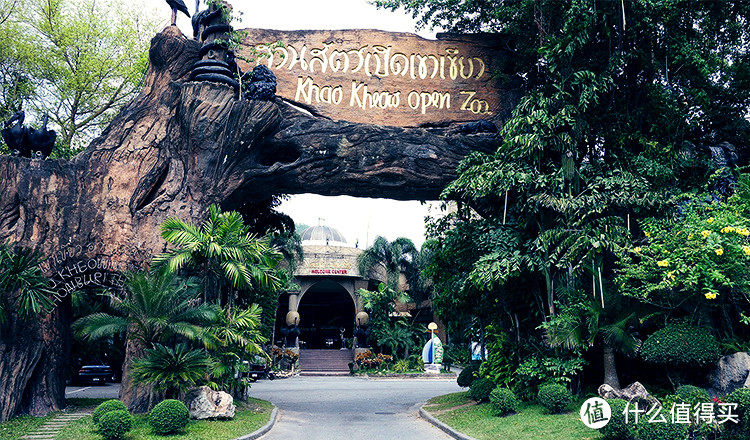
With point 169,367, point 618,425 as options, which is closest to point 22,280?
point 169,367

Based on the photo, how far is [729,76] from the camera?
15.6m

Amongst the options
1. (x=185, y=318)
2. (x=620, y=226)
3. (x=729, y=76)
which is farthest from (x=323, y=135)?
(x=729, y=76)

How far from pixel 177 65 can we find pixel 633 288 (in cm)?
1180

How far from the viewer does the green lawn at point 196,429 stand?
35.2 feet

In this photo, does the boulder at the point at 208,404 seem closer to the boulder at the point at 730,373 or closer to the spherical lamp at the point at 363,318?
the boulder at the point at 730,373

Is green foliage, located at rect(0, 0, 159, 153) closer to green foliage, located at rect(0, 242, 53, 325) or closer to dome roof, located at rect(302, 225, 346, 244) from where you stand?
green foliage, located at rect(0, 242, 53, 325)

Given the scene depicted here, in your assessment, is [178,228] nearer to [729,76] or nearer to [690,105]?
[690,105]

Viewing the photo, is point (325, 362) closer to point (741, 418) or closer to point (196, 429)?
point (196, 429)

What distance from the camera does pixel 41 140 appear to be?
1437 centimetres

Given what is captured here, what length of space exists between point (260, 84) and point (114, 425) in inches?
326

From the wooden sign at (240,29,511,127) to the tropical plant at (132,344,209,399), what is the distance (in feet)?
23.5

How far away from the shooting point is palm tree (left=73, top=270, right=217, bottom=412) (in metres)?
12.0

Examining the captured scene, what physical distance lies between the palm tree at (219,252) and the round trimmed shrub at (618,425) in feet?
24.3

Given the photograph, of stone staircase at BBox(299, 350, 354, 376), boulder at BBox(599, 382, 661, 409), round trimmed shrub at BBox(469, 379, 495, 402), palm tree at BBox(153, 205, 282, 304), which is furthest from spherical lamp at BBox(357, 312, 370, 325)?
boulder at BBox(599, 382, 661, 409)
